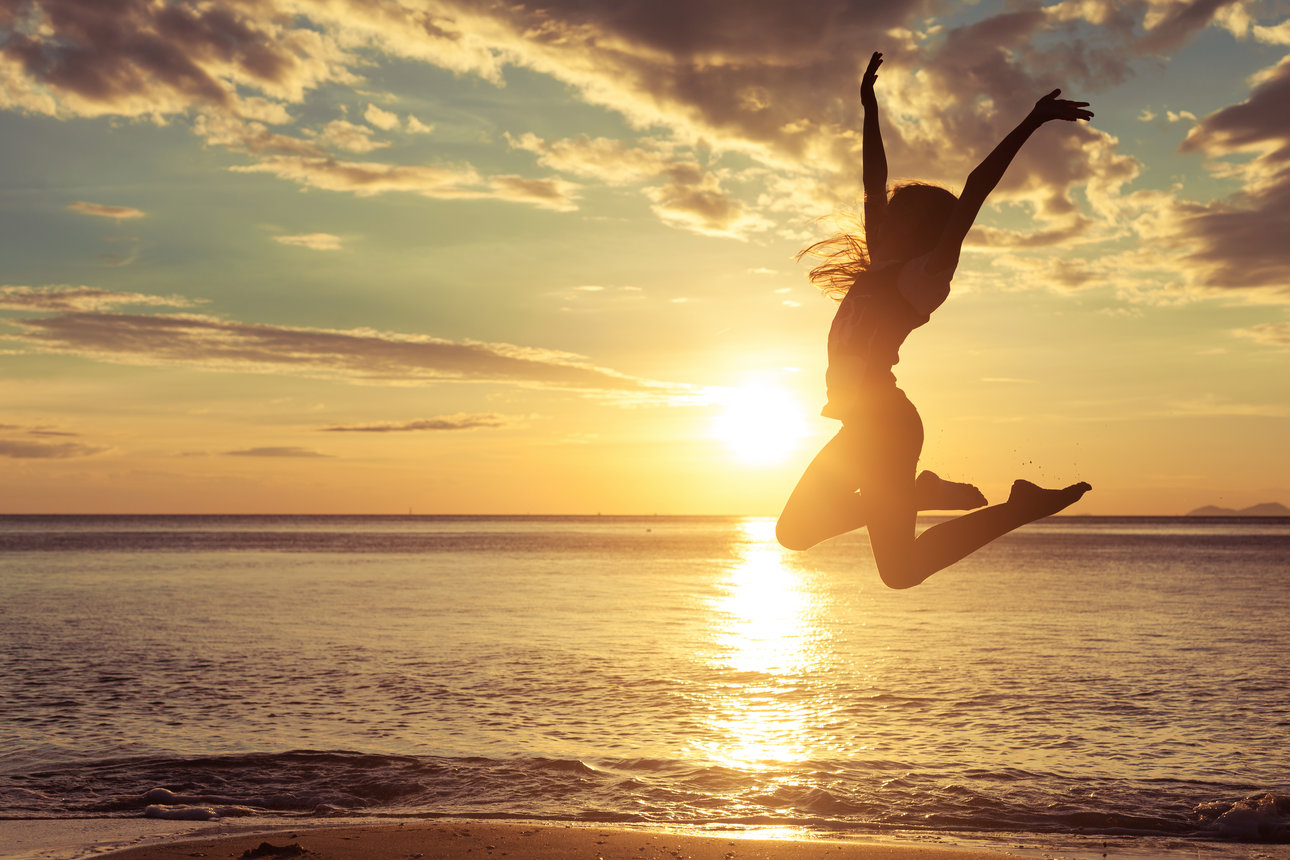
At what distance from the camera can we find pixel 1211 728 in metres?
12.4

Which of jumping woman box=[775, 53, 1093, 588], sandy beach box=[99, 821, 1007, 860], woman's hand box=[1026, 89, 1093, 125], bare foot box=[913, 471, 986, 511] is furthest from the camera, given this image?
sandy beach box=[99, 821, 1007, 860]

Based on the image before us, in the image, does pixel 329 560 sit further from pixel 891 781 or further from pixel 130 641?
pixel 891 781

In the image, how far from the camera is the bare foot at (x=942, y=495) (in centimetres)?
587

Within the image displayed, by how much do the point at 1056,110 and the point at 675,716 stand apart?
1020cm

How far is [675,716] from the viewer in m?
13.2

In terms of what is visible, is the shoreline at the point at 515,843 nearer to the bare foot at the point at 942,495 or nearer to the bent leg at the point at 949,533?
the bent leg at the point at 949,533

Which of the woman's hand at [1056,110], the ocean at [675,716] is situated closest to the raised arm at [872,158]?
the woman's hand at [1056,110]

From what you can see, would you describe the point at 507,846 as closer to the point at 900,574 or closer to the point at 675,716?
the point at 900,574

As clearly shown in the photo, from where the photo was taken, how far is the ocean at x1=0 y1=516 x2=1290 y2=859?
30.2 ft

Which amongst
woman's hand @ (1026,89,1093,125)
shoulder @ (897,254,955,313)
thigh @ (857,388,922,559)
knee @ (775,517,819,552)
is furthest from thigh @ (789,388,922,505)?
woman's hand @ (1026,89,1093,125)

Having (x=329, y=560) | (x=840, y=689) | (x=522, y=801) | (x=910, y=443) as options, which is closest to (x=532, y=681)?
(x=840, y=689)

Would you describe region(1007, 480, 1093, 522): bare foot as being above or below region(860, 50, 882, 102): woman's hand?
Result: below

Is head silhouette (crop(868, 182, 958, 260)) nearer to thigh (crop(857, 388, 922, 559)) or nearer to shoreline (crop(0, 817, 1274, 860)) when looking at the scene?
thigh (crop(857, 388, 922, 559))

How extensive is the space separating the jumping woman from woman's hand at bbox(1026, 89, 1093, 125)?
0.67 meters
